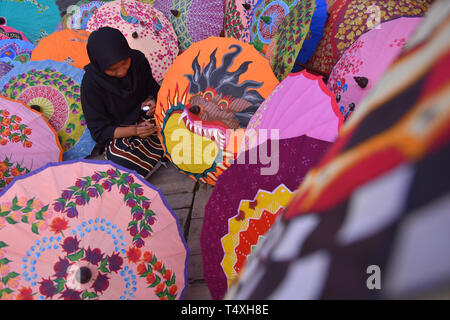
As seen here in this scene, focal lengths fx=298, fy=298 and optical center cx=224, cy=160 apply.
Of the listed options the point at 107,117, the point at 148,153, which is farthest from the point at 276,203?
the point at 107,117

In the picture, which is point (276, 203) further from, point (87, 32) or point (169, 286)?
point (87, 32)

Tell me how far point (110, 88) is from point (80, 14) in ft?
5.48

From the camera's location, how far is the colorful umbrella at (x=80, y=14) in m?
2.88

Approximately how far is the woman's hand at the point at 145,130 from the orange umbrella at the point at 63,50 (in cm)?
88

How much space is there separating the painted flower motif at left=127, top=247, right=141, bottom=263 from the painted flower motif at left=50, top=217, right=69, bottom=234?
0.22 m

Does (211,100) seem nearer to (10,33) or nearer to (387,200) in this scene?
(387,200)

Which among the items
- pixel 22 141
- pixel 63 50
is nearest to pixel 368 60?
pixel 22 141

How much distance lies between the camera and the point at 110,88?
177cm

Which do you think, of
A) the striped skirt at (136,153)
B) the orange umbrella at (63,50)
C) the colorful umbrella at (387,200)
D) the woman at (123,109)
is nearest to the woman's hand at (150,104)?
the woman at (123,109)

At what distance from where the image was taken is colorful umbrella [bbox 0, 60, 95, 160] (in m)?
2.01

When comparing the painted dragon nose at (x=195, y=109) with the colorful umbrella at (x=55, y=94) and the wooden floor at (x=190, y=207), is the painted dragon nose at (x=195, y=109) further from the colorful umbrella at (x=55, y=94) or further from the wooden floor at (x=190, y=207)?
the colorful umbrella at (x=55, y=94)

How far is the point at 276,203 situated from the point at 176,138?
802 mm

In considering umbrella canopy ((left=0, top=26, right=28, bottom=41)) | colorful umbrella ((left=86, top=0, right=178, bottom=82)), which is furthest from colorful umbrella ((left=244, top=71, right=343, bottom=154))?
umbrella canopy ((left=0, top=26, right=28, bottom=41))

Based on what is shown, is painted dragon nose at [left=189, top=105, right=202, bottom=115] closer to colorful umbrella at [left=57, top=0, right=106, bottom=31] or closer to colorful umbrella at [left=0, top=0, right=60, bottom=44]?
colorful umbrella at [left=57, top=0, right=106, bottom=31]
